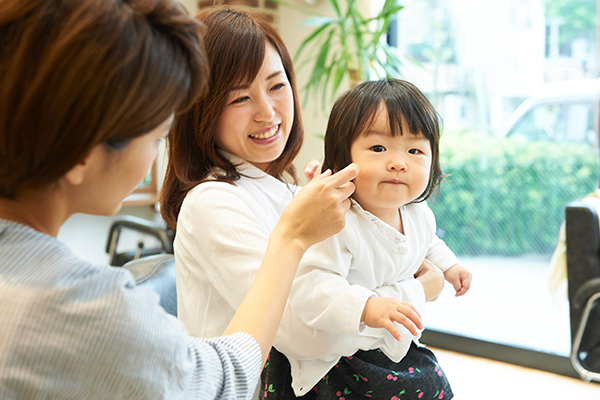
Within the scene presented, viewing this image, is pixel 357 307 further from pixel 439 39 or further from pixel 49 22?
pixel 439 39

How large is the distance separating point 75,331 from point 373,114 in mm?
695

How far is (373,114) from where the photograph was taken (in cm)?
107

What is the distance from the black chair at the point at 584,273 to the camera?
6.95 feet

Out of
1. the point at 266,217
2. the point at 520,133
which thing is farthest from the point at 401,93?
the point at 520,133

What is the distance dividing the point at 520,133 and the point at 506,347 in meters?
1.24

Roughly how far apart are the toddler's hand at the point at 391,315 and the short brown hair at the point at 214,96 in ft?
→ 1.44

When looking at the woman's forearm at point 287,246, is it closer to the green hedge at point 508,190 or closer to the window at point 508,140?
the green hedge at point 508,190

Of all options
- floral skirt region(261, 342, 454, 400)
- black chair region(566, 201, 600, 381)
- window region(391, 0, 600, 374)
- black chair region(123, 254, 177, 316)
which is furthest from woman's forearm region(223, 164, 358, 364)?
window region(391, 0, 600, 374)

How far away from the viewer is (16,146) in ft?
2.11

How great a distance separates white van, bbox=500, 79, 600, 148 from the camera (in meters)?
2.63

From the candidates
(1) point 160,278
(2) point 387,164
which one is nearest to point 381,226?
(2) point 387,164

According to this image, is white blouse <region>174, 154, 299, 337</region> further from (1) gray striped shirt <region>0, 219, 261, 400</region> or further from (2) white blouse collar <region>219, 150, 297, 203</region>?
(1) gray striped shirt <region>0, 219, 261, 400</region>

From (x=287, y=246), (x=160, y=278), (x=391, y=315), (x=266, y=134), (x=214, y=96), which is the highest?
(x=214, y=96)

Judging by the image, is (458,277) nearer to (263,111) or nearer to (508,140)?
(263,111)
